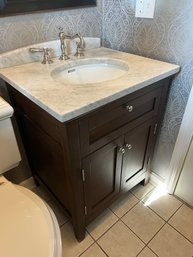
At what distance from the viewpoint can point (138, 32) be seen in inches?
43.1

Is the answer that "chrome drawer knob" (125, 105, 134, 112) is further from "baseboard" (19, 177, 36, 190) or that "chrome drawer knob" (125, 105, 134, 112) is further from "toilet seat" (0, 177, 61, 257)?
"baseboard" (19, 177, 36, 190)

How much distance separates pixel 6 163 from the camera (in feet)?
3.11

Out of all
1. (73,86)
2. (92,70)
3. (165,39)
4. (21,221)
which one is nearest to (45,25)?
(92,70)

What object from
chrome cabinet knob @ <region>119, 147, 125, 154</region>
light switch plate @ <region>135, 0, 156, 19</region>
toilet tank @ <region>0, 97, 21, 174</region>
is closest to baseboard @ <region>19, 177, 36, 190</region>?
toilet tank @ <region>0, 97, 21, 174</region>

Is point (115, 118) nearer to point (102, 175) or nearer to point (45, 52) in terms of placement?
point (102, 175)

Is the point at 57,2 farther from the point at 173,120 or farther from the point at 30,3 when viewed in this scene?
the point at 173,120

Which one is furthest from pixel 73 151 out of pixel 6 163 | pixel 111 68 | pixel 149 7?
pixel 149 7

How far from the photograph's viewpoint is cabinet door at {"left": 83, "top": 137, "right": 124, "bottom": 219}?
34.6 inches

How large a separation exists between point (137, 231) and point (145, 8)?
4.10 ft

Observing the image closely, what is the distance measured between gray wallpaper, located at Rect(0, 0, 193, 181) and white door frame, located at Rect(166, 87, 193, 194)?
40 mm

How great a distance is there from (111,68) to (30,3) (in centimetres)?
51

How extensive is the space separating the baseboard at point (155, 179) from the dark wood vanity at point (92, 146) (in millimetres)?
229

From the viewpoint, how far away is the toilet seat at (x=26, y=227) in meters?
0.66

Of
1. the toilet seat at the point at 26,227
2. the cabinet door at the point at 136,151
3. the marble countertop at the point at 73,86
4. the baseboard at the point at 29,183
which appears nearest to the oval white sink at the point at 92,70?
the marble countertop at the point at 73,86
